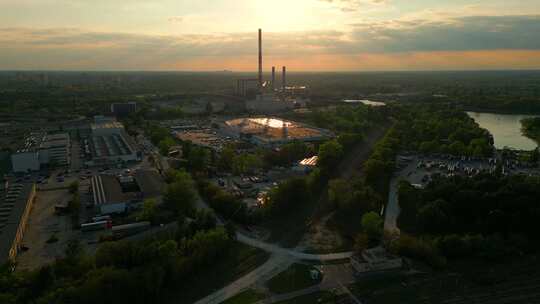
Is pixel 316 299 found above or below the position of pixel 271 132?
below

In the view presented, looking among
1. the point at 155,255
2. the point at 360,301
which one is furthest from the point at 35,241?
the point at 360,301

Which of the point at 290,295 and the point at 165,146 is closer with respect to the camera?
the point at 290,295

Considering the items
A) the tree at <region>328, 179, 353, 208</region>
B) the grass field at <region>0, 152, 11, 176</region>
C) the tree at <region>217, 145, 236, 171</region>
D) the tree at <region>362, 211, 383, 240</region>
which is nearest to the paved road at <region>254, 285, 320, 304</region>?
the tree at <region>362, 211, 383, 240</region>

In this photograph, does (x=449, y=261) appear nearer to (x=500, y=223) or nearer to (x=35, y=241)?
(x=500, y=223)

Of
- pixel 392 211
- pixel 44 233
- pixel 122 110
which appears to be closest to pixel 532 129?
pixel 392 211

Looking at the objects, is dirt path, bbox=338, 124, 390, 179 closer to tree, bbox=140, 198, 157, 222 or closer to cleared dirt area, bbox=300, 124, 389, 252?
cleared dirt area, bbox=300, 124, 389, 252

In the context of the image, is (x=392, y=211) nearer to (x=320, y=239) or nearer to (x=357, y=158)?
(x=320, y=239)

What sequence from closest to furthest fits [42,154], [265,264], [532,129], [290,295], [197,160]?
[290,295]
[265,264]
[197,160]
[42,154]
[532,129]
